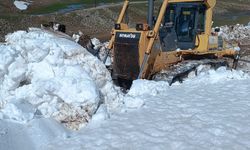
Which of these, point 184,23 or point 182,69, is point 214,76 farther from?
point 184,23

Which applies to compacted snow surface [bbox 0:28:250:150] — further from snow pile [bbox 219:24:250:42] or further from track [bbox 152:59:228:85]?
snow pile [bbox 219:24:250:42]

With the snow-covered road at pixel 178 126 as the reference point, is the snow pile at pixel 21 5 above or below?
above

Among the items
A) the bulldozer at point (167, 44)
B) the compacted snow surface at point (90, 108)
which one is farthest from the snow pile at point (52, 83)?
the bulldozer at point (167, 44)

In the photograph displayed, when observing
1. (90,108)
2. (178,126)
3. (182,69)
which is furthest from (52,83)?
(182,69)

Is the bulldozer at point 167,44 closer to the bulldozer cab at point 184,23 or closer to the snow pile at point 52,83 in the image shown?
Answer: the bulldozer cab at point 184,23

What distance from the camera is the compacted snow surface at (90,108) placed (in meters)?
9.17

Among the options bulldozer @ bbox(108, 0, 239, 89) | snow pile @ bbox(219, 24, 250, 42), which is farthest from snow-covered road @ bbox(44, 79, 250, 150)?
snow pile @ bbox(219, 24, 250, 42)

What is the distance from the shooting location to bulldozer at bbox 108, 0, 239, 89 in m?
13.7

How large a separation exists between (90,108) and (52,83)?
988mm

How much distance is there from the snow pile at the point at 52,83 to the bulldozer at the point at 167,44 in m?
2.12

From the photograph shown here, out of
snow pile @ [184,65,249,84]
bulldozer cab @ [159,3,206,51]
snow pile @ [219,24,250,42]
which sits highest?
bulldozer cab @ [159,3,206,51]

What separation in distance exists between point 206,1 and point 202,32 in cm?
102

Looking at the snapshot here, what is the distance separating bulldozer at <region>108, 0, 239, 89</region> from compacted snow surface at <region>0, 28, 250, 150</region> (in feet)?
3.77

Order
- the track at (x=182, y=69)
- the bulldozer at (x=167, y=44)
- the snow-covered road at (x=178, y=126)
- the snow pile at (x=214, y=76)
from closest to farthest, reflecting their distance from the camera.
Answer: the snow-covered road at (x=178, y=126)
the bulldozer at (x=167, y=44)
the track at (x=182, y=69)
the snow pile at (x=214, y=76)
